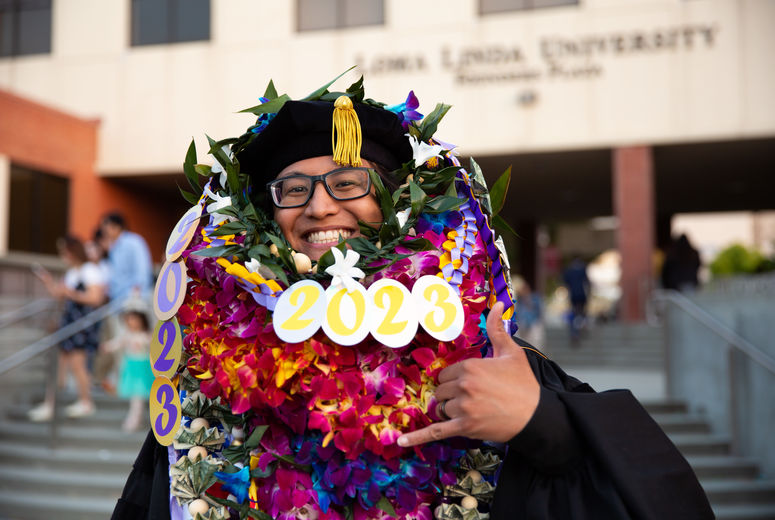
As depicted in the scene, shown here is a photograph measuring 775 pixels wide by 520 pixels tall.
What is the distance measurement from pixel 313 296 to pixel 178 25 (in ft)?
53.6

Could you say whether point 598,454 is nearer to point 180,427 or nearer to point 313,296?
point 313,296

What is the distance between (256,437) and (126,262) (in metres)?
5.99

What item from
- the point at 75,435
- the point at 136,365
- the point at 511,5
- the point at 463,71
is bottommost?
the point at 75,435

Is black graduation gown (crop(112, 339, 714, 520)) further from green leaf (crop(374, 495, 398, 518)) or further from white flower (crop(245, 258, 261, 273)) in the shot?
white flower (crop(245, 258, 261, 273))

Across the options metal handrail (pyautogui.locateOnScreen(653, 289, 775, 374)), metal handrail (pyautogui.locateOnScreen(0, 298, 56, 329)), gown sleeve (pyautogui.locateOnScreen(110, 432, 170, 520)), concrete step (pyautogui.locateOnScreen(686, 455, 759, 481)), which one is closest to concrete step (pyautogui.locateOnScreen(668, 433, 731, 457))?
concrete step (pyautogui.locateOnScreen(686, 455, 759, 481))

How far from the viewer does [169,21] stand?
16250 mm

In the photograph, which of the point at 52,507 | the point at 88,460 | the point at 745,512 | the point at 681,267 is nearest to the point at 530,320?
the point at 681,267

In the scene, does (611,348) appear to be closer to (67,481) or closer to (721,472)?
(721,472)

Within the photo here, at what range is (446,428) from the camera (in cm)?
149

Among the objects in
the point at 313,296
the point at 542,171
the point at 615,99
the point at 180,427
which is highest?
the point at 615,99

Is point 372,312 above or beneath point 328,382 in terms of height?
above

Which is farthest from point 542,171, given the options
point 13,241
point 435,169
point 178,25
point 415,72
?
point 435,169

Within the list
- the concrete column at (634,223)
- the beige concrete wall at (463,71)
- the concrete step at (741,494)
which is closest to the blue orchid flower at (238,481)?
the concrete step at (741,494)

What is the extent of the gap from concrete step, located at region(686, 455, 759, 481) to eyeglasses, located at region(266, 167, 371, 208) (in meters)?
5.13
